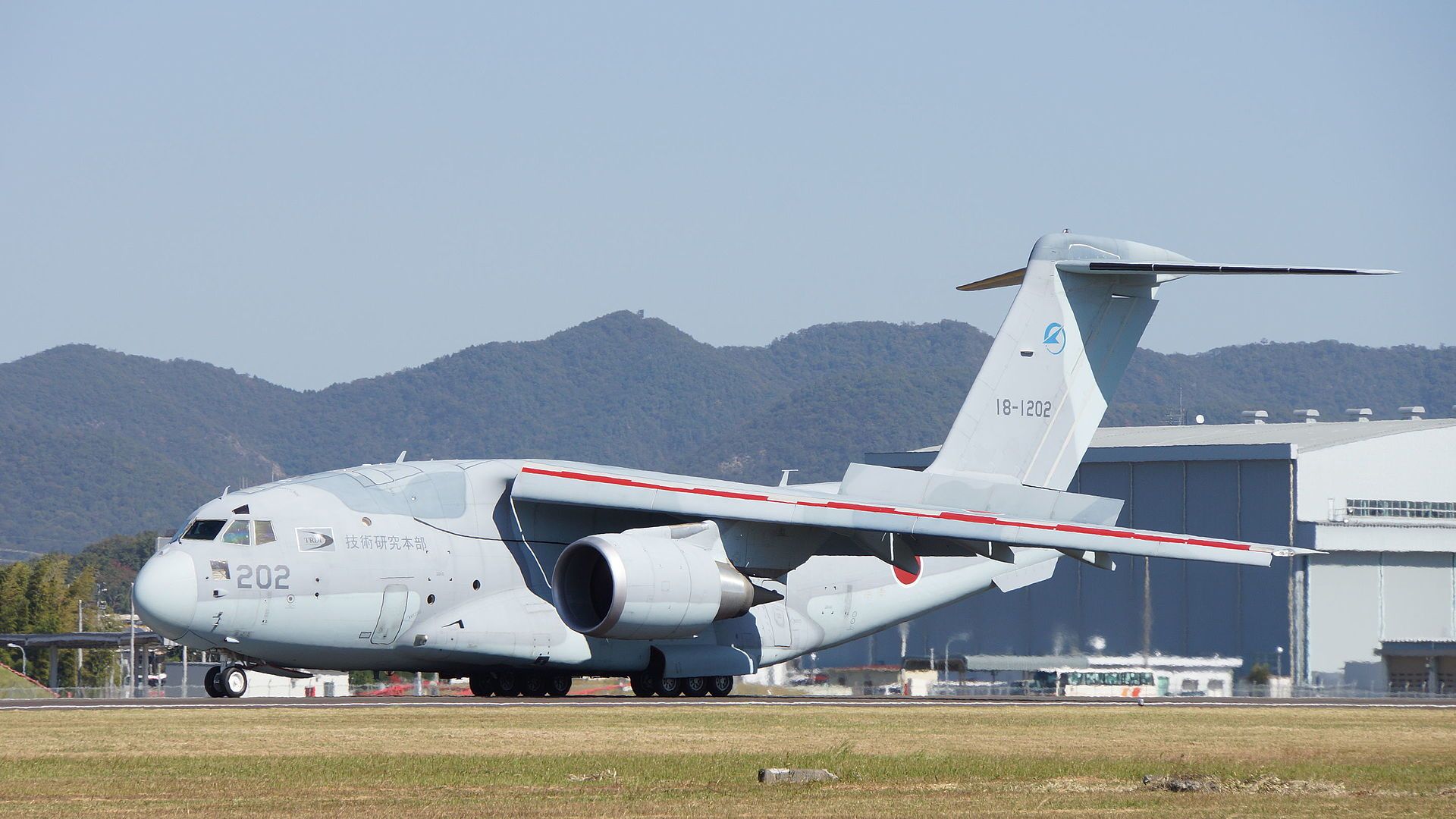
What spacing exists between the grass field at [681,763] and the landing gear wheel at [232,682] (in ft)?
9.04

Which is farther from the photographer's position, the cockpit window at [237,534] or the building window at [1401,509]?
the building window at [1401,509]

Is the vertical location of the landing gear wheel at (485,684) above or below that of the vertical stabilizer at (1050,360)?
below

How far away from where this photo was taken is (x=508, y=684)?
2556 centimetres

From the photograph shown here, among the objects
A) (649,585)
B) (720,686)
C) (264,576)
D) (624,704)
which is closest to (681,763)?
(624,704)

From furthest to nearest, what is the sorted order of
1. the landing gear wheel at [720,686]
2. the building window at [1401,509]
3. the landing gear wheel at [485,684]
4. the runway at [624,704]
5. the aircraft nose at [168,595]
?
the building window at [1401,509], the landing gear wheel at [720,686], the landing gear wheel at [485,684], the aircraft nose at [168,595], the runway at [624,704]

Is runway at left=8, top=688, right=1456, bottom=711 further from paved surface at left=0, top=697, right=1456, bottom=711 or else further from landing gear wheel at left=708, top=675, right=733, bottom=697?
landing gear wheel at left=708, top=675, right=733, bottom=697

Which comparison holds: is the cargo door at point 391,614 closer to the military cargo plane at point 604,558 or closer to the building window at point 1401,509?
the military cargo plane at point 604,558

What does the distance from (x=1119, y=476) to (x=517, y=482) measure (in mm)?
32892

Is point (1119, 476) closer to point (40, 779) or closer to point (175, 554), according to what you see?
point (175, 554)

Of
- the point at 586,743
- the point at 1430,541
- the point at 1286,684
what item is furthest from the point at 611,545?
the point at 1430,541

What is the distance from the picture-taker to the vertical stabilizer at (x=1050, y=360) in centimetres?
2805

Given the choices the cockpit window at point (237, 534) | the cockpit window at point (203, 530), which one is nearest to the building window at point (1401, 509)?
the cockpit window at point (237, 534)

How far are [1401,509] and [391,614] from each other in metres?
37.6

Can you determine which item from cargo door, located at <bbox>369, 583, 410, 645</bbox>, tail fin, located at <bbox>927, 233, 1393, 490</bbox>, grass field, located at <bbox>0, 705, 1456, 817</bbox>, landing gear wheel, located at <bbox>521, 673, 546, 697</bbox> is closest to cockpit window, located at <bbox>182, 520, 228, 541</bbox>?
cargo door, located at <bbox>369, 583, 410, 645</bbox>
